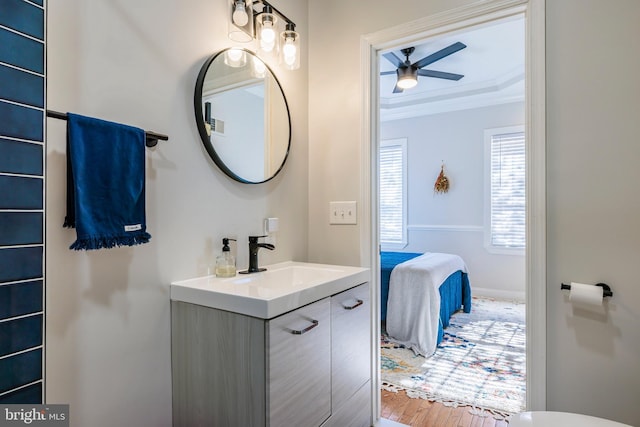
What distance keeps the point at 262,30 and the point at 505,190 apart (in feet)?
12.9

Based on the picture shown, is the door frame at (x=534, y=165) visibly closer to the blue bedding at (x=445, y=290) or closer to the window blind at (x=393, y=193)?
the blue bedding at (x=445, y=290)

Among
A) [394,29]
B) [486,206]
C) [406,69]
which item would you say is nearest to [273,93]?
[394,29]

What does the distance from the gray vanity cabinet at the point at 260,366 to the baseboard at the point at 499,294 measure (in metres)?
3.72

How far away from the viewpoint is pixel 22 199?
79 centimetres

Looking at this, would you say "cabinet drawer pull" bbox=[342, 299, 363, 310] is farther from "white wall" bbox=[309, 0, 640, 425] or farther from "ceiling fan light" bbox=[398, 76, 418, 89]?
"ceiling fan light" bbox=[398, 76, 418, 89]

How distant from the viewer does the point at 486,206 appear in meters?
4.50

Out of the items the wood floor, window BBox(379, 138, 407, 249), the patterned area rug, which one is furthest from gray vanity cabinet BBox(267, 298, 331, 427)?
window BBox(379, 138, 407, 249)

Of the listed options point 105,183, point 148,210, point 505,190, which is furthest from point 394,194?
point 105,183

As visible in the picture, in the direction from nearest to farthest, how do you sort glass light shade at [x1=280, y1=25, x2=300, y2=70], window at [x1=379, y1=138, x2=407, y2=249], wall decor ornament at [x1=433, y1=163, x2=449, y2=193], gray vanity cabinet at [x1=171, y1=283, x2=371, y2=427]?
gray vanity cabinet at [x1=171, y1=283, x2=371, y2=427]
glass light shade at [x1=280, y1=25, x2=300, y2=70]
wall decor ornament at [x1=433, y1=163, x2=449, y2=193]
window at [x1=379, y1=138, x2=407, y2=249]

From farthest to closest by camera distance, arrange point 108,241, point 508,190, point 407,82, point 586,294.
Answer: point 508,190
point 407,82
point 586,294
point 108,241

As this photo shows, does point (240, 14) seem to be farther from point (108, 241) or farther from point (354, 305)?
point (354, 305)

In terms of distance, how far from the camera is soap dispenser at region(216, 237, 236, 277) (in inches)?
57.6

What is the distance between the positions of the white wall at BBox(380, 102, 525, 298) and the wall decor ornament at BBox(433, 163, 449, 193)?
2.4 inches

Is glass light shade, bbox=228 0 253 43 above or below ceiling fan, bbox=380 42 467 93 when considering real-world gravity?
below
